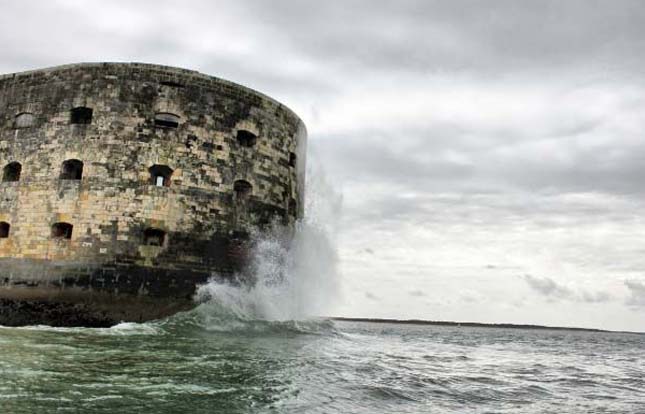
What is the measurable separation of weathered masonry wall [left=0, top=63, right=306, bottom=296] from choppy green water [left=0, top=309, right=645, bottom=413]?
2179 mm

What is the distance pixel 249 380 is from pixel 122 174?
27.4 feet

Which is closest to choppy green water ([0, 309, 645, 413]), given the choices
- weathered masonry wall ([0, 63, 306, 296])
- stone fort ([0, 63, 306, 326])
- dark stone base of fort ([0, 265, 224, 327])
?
Answer: dark stone base of fort ([0, 265, 224, 327])

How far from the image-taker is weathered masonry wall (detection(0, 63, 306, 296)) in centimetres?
1295

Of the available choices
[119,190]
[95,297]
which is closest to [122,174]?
[119,190]

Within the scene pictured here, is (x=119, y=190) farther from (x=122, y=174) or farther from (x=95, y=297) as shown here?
(x=95, y=297)

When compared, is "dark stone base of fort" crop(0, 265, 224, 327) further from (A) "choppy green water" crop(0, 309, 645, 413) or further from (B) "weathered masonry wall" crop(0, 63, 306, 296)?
(A) "choppy green water" crop(0, 309, 645, 413)

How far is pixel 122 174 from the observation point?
13.3m

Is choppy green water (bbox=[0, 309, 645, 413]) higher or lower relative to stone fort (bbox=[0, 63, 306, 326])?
lower

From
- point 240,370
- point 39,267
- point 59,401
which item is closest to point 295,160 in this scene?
point 39,267

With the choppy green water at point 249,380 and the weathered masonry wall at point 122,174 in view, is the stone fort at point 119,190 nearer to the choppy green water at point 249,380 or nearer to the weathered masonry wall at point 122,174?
the weathered masonry wall at point 122,174

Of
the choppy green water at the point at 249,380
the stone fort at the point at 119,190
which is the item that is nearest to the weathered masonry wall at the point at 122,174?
the stone fort at the point at 119,190

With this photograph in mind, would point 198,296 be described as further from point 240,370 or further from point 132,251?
point 240,370

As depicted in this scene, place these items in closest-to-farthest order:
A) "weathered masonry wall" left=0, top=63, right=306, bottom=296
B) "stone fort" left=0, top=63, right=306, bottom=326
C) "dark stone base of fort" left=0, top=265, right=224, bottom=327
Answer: "dark stone base of fort" left=0, top=265, right=224, bottom=327
"stone fort" left=0, top=63, right=306, bottom=326
"weathered masonry wall" left=0, top=63, right=306, bottom=296

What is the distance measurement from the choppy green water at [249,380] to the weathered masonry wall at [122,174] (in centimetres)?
218
